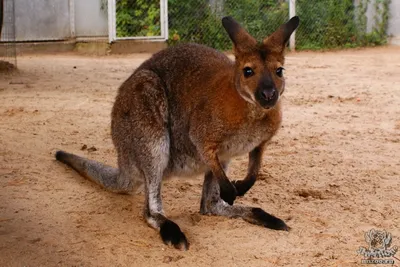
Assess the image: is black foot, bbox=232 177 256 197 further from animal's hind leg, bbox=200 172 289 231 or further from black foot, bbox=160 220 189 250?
black foot, bbox=160 220 189 250

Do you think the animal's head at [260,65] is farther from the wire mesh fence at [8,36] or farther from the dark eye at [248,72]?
the wire mesh fence at [8,36]

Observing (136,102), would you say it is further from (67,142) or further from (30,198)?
(67,142)

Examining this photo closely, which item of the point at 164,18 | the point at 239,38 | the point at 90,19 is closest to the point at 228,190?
the point at 239,38

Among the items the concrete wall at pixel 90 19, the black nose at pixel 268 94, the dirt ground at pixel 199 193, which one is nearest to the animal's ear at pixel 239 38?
the black nose at pixel 268 94

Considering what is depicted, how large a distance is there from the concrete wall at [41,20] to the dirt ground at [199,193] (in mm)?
6348

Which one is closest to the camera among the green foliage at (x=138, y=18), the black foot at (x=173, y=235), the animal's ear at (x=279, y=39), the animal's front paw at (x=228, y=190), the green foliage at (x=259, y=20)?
the black foot at (x=173, y=235)

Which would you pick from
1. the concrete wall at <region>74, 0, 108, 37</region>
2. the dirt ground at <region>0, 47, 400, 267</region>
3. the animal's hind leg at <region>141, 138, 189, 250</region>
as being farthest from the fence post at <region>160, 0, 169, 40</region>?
the animal's hind leg at <region>141, 138, 189, 250</region>

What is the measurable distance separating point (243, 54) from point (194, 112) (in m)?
0.49

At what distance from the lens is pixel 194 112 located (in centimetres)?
386

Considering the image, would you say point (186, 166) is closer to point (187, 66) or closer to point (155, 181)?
point (155, 181)

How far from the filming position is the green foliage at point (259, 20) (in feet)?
45.7

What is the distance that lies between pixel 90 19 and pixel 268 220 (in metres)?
11.3

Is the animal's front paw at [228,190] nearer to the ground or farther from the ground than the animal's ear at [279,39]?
nearer to the ground

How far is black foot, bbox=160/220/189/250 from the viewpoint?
351cm
